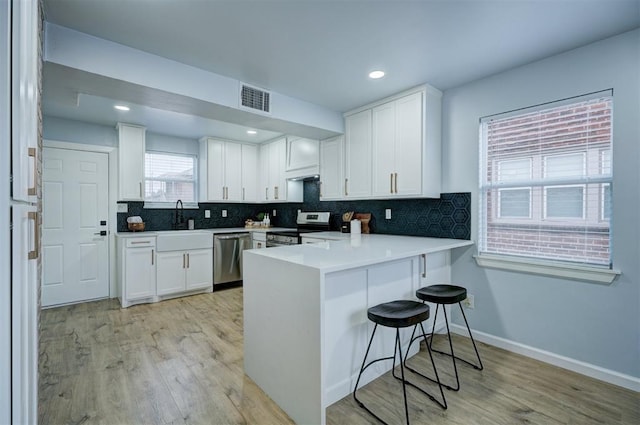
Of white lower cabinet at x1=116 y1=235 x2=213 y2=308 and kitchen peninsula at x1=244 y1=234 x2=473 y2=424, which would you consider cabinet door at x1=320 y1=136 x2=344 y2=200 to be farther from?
white lower cabinet at x1=116 y1=235 x2=213 y2=308

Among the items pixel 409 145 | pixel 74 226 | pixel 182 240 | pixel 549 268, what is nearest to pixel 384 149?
pixel 409 145

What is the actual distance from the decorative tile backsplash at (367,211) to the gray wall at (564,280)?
0.16 metres

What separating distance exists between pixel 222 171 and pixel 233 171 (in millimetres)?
195

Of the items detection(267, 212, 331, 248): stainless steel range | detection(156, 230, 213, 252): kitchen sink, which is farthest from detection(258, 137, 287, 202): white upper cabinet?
detection(156, 230, 213, 252): kitchen sink

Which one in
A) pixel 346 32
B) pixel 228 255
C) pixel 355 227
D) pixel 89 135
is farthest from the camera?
pixel 228 255

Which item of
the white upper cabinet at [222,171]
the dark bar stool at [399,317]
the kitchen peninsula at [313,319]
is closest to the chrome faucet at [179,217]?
the white upper cabinet at [222,171]

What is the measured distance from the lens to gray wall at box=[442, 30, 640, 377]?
2080mm

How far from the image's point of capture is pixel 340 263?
1700 millimetres

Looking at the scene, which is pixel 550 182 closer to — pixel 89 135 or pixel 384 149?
pixel 384 149

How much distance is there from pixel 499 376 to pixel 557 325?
666 mm

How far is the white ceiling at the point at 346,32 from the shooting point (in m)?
1.79

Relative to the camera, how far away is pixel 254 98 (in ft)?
9.25

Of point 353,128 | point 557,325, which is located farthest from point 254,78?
point 557,325

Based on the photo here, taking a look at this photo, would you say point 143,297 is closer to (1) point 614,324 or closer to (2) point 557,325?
(2) point 557,325
